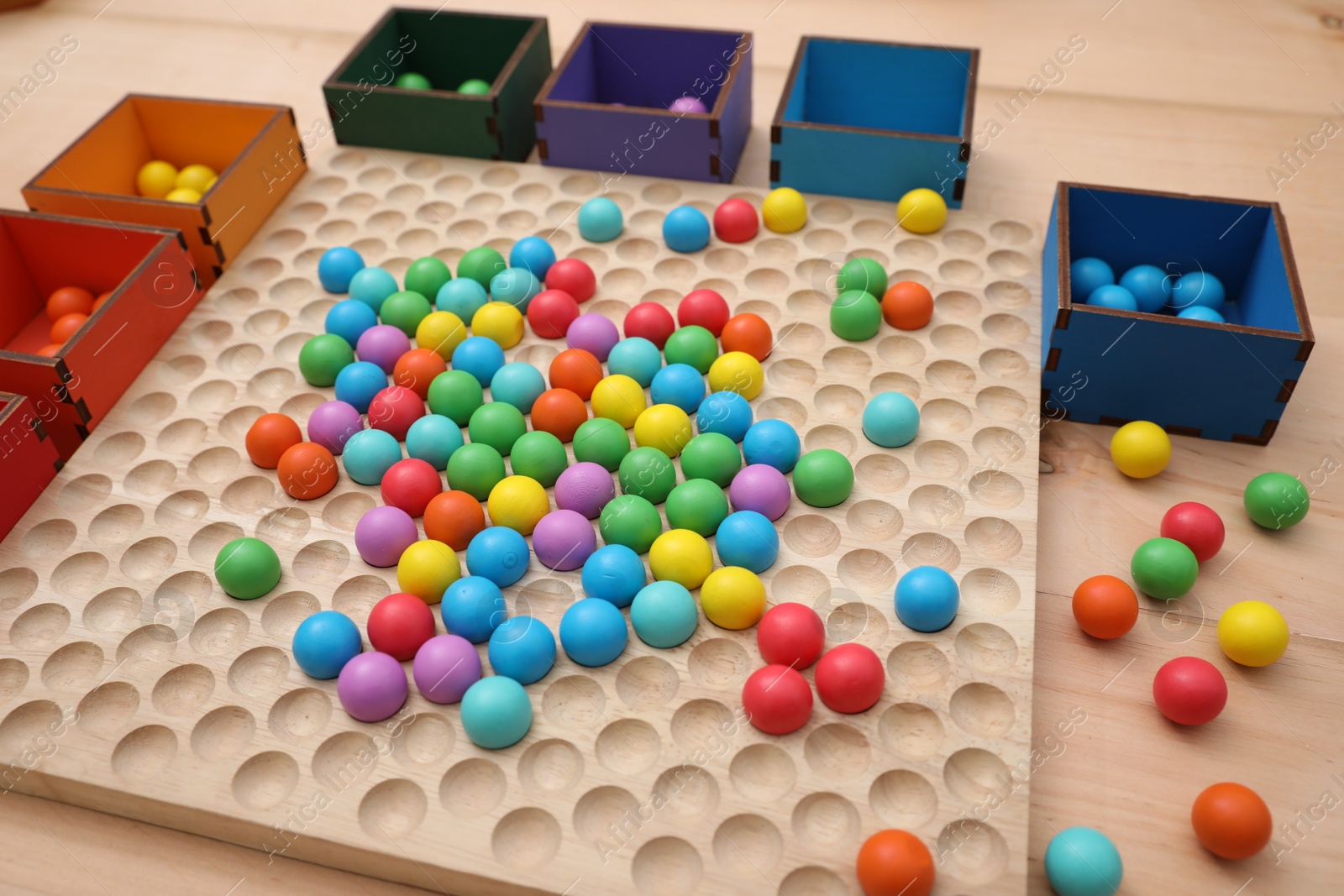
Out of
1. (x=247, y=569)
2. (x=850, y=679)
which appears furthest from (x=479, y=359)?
(x=850, y=679)

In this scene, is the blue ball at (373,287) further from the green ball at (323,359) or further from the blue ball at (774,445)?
the blue ball at (774,445)

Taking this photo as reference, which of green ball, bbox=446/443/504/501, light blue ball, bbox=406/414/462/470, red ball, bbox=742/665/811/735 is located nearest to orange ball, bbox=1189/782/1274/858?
red ball, bbox=742/665/811/735

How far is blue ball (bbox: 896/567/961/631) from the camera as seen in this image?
1.35 m

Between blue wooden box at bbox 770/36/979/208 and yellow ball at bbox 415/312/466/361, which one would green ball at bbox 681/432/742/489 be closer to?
yellow ball at bbox 415/312/466/361

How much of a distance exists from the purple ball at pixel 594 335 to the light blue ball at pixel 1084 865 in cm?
100

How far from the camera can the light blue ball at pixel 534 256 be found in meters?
1.92

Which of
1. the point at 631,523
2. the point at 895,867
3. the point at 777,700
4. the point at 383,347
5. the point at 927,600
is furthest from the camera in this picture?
the point at 383,347

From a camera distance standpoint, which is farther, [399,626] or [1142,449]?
[1142,449]

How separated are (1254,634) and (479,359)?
119 cm

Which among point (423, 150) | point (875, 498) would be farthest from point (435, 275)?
point (875, 498)

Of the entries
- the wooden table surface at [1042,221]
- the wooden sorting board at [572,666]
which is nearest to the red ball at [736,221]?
the wooden sorting board at [572,666]

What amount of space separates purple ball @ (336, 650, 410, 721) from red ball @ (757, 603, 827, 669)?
459 mm

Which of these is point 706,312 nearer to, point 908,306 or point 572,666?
point 908,306

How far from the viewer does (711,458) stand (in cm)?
155
